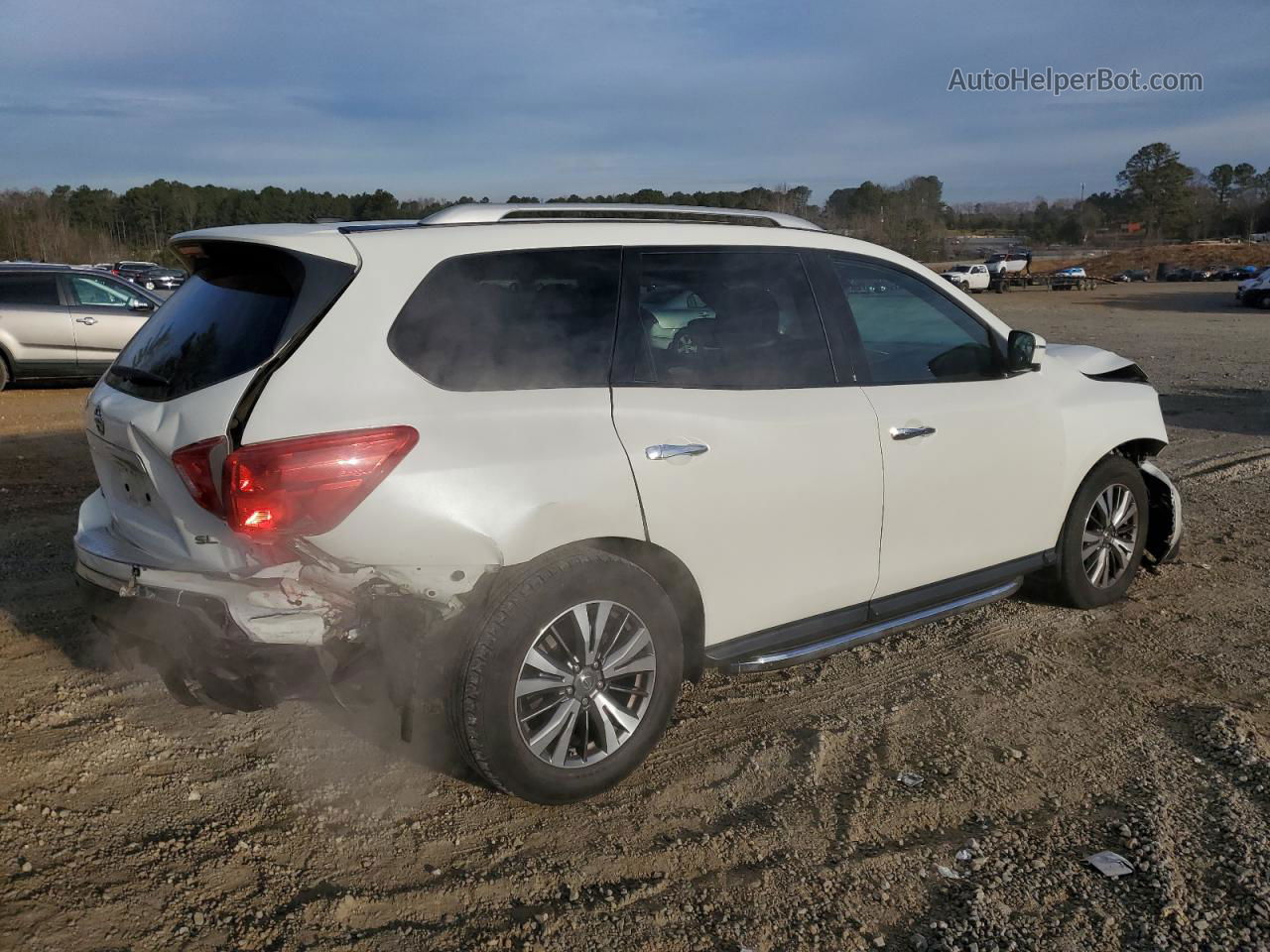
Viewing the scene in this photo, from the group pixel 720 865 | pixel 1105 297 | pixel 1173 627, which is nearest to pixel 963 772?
pixel 720 865

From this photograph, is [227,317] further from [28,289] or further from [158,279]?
[158,279]

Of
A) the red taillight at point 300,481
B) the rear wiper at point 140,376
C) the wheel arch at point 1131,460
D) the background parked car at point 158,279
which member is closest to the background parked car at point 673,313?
the red taillight at point 300,481

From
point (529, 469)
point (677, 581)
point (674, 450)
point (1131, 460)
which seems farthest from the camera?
point (1131, 460)

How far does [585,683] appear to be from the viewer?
3.39 m

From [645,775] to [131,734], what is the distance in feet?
6.31

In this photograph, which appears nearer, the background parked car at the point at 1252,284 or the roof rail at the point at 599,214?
the roof rail at the point at 599,214

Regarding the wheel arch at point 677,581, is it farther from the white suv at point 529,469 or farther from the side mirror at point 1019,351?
the side mirror at point 1019,351

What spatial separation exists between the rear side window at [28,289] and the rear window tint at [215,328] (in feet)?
37.0

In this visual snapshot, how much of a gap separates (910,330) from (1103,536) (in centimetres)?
160

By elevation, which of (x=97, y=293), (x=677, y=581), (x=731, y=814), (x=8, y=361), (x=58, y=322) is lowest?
(x=731, y=814)

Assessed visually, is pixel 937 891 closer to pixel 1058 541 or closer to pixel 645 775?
pixel 645 775

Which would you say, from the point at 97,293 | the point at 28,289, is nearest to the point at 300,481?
the point at 28,289

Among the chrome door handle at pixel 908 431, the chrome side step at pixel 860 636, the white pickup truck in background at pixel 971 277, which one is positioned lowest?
the white pickup truck in background at pixel 971 277

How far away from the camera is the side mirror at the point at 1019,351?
4.55 m
